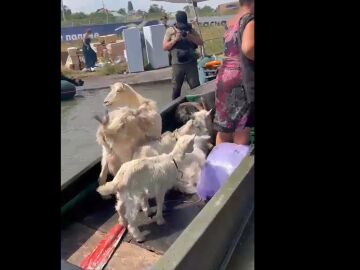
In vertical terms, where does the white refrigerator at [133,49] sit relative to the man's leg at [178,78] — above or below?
above

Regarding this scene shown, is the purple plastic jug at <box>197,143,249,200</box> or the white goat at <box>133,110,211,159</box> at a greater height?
the white goat at <box>133,110,211,159</box>

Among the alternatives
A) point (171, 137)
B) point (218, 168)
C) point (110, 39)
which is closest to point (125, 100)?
point (171, 137)

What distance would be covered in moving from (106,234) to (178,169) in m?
0.63

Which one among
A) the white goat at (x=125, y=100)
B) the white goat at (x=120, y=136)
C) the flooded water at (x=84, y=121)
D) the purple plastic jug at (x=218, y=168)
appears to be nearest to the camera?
the white goat at (x=120, y=136)

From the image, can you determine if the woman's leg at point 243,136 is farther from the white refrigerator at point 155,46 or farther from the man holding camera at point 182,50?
the white refrigerator at point 155,46

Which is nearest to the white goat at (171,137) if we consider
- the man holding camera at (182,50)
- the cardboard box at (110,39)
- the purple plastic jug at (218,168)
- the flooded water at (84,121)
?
the purple plastic jug at (218,168)

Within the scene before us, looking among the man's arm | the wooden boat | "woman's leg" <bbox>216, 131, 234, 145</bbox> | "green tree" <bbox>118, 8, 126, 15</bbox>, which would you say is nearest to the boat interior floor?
the wooden boat

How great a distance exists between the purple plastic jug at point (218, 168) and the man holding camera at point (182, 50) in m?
2.59

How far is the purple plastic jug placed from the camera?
116 inches

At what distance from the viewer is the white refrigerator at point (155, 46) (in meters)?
14.3

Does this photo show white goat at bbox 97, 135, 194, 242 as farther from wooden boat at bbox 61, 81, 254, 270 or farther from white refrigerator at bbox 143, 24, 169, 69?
white refrigerator at bbox 143, 24, 169, 69

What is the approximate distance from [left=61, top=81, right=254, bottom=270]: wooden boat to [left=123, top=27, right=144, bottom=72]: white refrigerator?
38.4 feet
